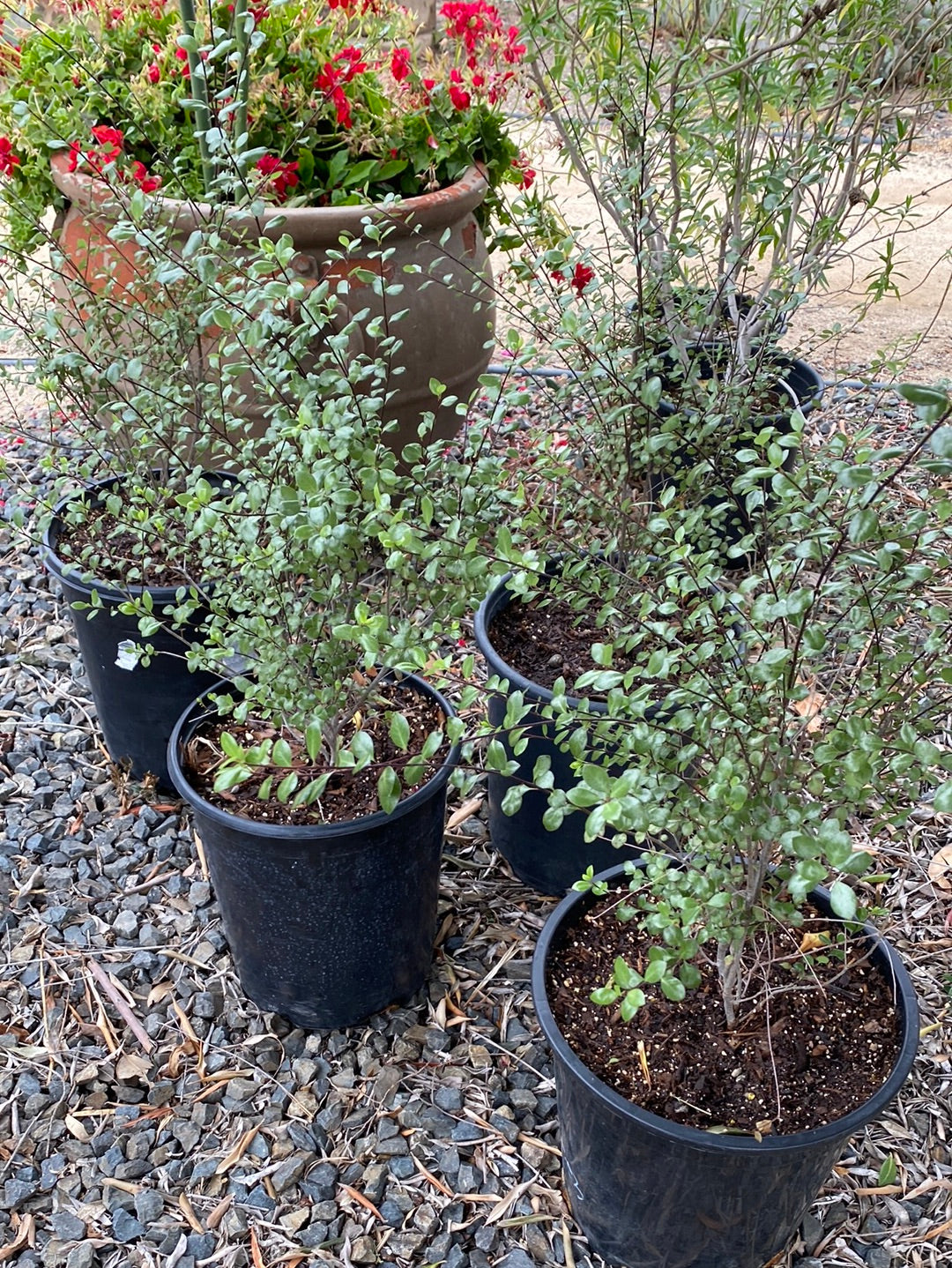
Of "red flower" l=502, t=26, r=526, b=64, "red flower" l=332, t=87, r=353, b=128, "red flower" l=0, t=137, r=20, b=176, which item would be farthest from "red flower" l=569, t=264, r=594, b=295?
"red flower" l=0, t=137, r=20, b=176

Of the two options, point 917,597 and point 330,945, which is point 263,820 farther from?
point 917,597

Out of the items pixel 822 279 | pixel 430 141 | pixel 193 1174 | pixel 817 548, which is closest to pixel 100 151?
pixel 430 141

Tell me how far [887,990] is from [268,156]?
228 centimetres

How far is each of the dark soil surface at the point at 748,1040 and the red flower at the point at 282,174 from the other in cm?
187

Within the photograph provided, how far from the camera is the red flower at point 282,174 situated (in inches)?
94.8

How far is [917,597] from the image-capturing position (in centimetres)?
121

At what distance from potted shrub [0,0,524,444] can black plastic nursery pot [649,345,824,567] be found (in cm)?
65

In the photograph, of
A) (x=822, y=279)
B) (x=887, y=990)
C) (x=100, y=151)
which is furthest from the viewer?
(x=822, y=279)

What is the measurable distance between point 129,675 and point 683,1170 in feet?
4.78

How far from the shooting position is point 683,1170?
1.31 metres

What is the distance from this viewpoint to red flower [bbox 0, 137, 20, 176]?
7.58ft

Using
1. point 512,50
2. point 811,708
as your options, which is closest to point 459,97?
point 512,50

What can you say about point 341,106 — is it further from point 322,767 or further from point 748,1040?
point 748,1040

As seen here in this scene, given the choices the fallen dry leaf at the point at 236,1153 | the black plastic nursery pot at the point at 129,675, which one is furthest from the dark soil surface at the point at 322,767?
the fallen dry leaf at the point at 236,1153
